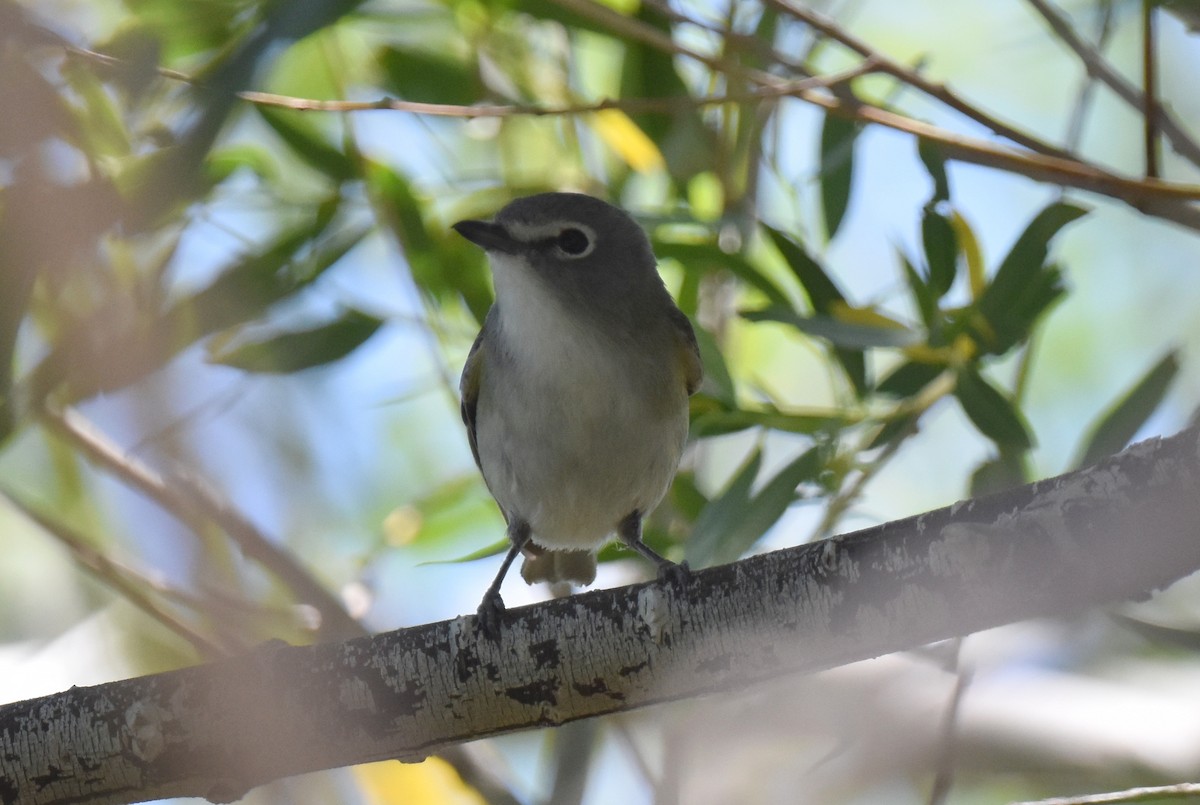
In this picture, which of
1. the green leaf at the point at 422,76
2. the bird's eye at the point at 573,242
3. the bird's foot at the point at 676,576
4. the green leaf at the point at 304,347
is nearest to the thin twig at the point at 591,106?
the bird's eye at the point at 573,242

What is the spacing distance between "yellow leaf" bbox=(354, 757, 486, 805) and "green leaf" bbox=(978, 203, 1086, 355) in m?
2.05

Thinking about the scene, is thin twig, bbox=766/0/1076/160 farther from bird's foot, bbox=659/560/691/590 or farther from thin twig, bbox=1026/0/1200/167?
bird's foot, bbox=659/560/691/590

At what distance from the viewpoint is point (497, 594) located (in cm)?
269

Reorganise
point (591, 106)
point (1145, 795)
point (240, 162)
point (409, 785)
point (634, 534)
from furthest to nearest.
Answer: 1. point (409, 785)
2. point (240, 162)
3. point (634, 534)
4. point (591, 106)
5. point (1145, 795)

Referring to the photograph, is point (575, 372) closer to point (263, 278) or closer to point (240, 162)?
point (263, 278)

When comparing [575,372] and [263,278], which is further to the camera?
[263,278]

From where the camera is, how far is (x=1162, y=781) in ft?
9.82

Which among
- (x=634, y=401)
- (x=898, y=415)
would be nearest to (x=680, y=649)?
(x=634, y=401)

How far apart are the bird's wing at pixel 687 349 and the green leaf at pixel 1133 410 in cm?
98

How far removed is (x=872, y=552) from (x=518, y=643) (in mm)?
667

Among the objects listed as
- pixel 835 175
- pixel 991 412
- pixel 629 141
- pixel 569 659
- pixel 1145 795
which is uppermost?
pixel 629 141

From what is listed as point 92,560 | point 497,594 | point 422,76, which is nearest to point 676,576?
point 497,594

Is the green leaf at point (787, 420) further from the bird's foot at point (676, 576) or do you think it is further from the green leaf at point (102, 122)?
the green leaf at point (102, 122)

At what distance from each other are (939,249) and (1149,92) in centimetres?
61
